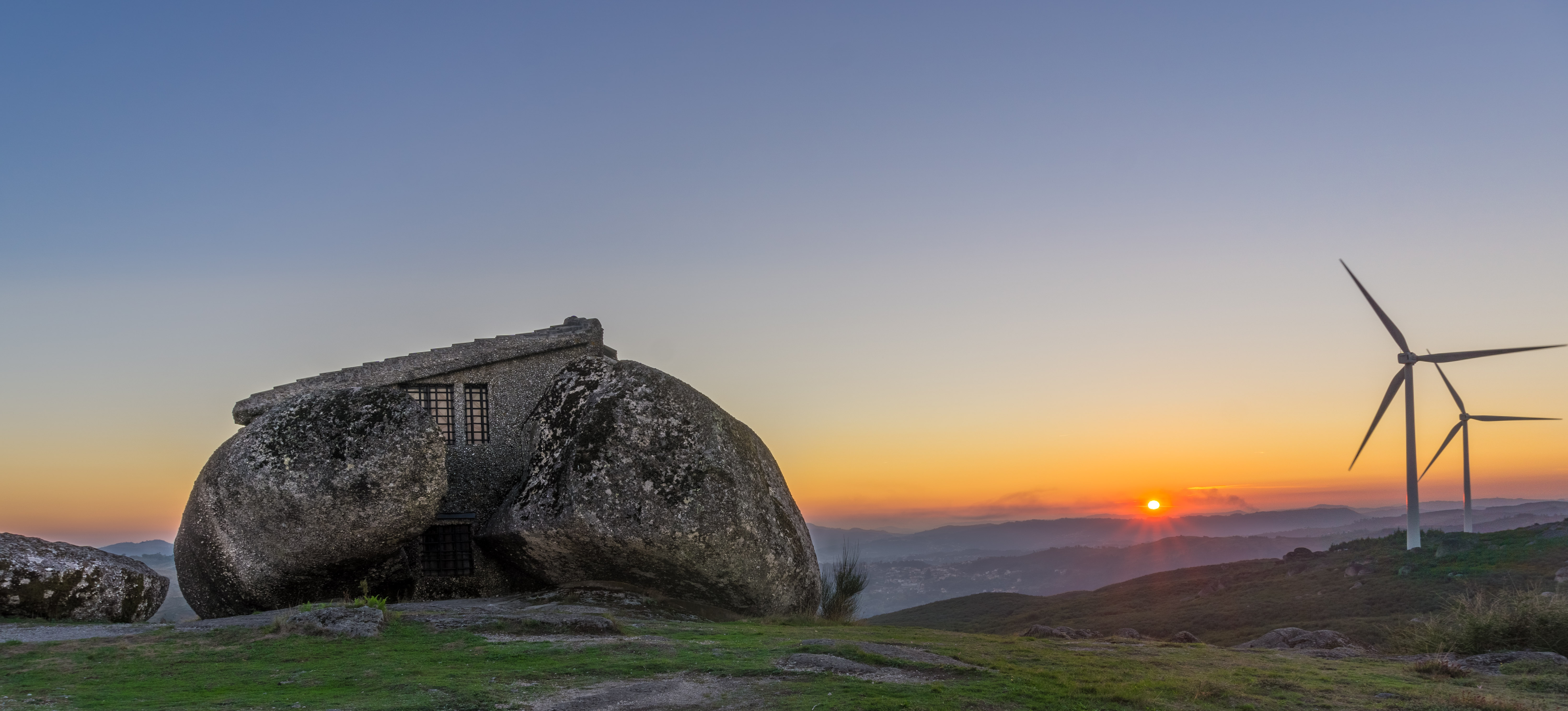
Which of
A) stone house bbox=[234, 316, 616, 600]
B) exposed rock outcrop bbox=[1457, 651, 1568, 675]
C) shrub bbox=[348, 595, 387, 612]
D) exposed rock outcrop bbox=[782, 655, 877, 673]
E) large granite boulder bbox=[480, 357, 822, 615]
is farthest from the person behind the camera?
stone house bbox=[234, 316, 616, 600]

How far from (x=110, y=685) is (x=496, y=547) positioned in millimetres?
11671

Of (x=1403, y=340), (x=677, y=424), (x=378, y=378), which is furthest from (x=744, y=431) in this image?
(x=1403, y=340)

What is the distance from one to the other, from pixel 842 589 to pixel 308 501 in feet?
41.4

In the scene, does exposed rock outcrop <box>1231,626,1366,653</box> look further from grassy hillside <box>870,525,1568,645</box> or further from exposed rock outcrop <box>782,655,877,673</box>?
exposed rock outcrop <box>782,655,877,673</box>

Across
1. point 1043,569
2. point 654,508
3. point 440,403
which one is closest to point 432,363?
point 440,403

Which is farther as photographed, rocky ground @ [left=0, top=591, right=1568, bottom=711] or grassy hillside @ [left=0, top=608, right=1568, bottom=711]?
rocky ground @ [left=0, top=591, right=1568, bottom=711]

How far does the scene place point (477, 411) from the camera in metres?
26.6

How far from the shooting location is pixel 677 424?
23.2 metres

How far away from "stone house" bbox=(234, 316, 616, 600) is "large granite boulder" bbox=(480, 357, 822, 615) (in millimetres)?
1684

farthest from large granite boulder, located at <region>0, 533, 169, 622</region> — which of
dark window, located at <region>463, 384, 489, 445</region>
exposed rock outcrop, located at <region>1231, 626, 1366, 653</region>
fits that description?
exposed rock outcrop, located at <region>1231, 626, 1366, 653</region>

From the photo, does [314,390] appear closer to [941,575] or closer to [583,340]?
[583,340]

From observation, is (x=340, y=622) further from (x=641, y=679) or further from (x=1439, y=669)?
(x=1439, y=669)

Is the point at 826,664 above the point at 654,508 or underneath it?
underneath

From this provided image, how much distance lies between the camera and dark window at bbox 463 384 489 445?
2644 centimetres
